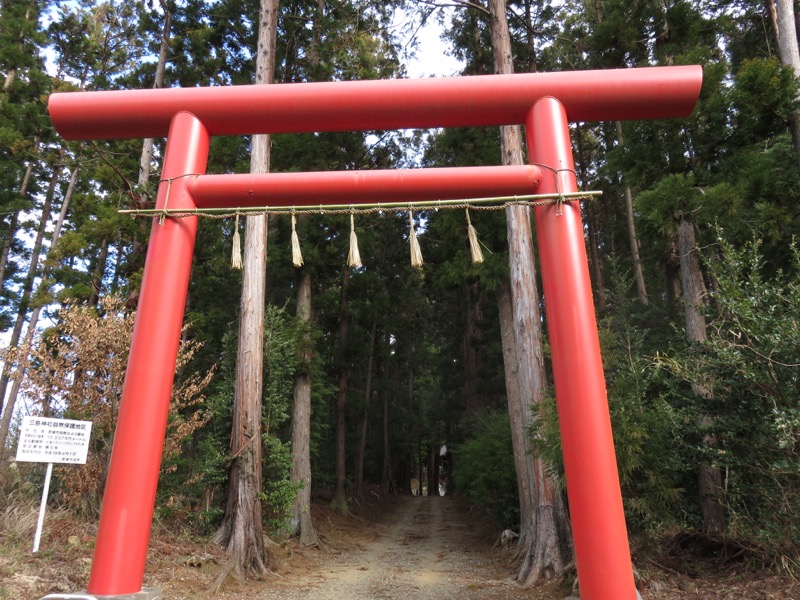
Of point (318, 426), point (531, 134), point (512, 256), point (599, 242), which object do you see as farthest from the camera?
point (599, 242)

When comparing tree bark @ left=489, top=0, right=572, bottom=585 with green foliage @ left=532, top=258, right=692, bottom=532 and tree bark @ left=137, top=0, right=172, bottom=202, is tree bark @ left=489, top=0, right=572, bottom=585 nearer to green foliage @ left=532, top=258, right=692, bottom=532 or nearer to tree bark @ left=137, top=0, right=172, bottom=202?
green foliage @ left=532, top=258, right=692, bottom=532

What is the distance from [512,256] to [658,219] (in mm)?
2338

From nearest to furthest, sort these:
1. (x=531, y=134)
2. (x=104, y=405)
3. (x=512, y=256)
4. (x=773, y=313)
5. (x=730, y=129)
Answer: (x=531, y=134)
(x=773, y=313)
(x=104, y=405)
(x=730, y=129)
(x=512, y=256)

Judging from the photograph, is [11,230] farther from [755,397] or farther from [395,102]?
[755,397]

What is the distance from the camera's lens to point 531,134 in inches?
158

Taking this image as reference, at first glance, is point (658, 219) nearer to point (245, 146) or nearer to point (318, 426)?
point (318, 426)

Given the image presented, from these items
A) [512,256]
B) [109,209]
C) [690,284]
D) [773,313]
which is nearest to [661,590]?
[773,313]

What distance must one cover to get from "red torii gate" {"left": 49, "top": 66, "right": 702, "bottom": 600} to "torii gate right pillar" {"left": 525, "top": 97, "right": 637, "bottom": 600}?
0.4 inches

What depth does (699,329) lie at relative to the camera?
300 inches

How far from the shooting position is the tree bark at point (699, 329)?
257 inches

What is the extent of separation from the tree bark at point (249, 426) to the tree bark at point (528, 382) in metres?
4.07

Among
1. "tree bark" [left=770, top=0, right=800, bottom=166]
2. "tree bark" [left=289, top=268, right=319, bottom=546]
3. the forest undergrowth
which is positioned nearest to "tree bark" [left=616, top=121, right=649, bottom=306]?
"tree bark" [left=770, top=0, right=800, bottom=166]

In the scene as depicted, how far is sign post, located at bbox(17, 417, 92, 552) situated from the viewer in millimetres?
5551

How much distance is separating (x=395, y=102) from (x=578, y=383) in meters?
2.58
